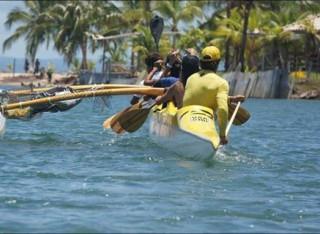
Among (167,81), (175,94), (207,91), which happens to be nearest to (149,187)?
(207,91)

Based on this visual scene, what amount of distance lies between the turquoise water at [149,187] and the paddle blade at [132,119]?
1.04ft

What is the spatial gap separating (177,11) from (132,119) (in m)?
40.6

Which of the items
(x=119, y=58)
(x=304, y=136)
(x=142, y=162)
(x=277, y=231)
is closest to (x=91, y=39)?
(x=119, y=58)

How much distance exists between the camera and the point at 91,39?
220ft

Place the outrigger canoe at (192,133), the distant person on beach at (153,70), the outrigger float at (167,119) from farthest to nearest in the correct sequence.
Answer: the distant person on beach at (153,70), the outrigger float at (167,119), the outrigger canoe at (192,133)

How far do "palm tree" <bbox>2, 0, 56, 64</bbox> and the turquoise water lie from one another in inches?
2118

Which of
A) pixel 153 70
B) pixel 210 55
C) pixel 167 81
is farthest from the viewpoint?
pixel 153 70

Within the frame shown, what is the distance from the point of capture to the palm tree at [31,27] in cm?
6994

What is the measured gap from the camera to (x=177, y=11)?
56.4 meters

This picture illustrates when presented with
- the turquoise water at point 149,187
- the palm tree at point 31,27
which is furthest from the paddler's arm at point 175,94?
the palm tree at point 31,27

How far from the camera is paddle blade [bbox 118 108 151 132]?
16344 mm

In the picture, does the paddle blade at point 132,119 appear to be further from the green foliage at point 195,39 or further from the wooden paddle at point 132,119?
the green foliage at point 195,39

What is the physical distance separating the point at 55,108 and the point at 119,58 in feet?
170

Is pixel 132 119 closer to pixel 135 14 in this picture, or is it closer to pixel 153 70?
pixel 153 70
